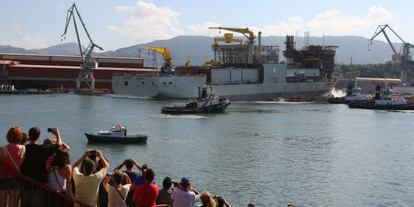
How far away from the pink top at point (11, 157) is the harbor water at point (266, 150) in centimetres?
1048

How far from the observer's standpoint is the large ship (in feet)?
237

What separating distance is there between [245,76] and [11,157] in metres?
78.5

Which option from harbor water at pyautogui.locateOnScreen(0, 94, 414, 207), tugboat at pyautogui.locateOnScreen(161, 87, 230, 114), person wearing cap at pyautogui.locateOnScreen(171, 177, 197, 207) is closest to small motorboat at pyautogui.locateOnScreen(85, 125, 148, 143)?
harbor water at pyautogui.locateOnScreen(0, 94, 414, 207)

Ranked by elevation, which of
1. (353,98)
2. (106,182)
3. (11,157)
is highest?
(11,157)

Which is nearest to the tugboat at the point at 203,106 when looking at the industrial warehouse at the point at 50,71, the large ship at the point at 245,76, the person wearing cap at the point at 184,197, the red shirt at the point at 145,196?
the large ship at the point at 245,76

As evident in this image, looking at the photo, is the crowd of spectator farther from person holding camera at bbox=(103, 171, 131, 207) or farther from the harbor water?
the harbor water

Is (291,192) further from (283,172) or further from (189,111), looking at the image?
(189,111)

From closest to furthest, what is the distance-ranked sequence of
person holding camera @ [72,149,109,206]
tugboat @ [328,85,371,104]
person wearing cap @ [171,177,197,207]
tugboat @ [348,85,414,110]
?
person holding camera @ [72,149,109,206] < person wearing cap @ [171,177,197,207] < tugboat @ [348,85,414,110] < tugboat @ [328,85,371,104]

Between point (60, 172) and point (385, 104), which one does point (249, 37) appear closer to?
point (385, 104)

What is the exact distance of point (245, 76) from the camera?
8400 centimetres

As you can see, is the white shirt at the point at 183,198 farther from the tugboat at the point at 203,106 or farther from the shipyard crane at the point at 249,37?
the shipyard crane at the point at 249,37

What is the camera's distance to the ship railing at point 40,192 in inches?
232

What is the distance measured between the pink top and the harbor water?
10.5 m

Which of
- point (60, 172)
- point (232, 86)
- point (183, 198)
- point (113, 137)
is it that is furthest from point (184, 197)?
point (232, 86)
